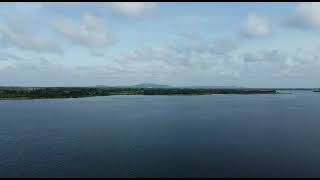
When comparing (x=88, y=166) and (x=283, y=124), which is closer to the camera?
(x=88, y=166)

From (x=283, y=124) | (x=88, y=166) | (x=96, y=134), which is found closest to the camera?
(x=88, y=166)

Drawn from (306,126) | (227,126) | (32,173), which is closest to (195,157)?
(32,173)

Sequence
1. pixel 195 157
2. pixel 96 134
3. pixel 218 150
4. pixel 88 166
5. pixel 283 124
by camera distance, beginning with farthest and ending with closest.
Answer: pixel 283 124 < pixel 96 134 < pixel 218 150 < pixel 195 157 < pixel 88 166

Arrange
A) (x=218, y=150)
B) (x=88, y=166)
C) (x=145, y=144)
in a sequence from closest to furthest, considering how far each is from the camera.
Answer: (x=88, y=166)
(x=218, y=150)
(x=145, y=144)

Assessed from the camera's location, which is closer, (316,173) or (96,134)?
(316,173)

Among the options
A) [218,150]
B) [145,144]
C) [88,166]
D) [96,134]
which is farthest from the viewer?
[96,134]

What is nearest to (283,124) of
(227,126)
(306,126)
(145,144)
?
(306,126)

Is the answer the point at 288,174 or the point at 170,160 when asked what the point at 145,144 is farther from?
the point at 288,174

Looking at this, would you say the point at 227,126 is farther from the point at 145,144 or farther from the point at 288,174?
the point at 288,174
